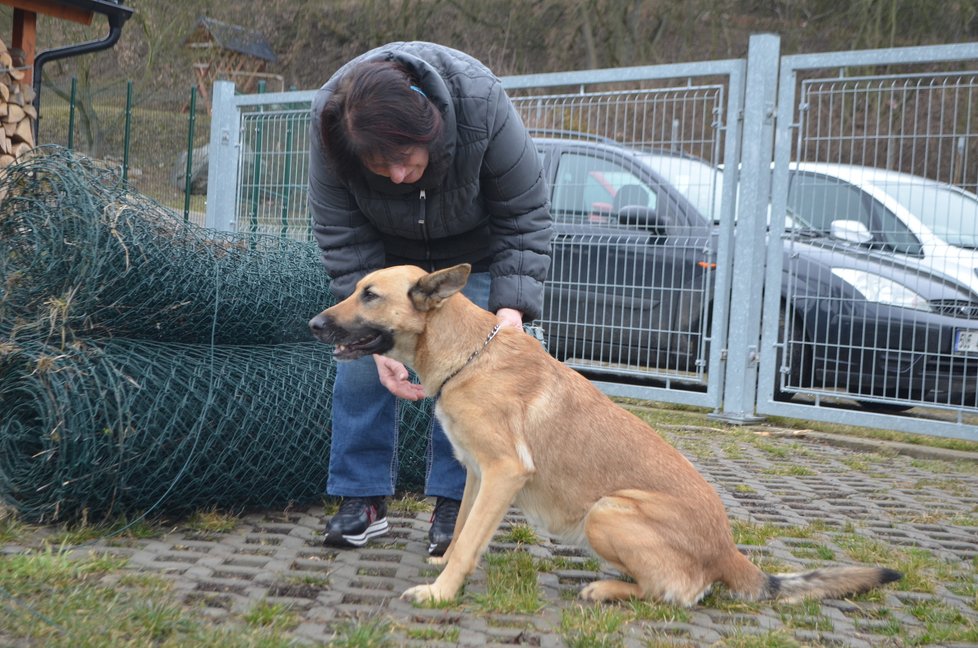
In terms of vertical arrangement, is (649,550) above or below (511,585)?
above

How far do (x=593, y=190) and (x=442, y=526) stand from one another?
14.5 feet

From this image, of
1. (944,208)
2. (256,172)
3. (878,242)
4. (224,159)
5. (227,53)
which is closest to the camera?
(944,208)

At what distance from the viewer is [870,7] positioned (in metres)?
21.4

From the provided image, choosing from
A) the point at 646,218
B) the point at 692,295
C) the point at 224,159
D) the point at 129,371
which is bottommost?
the point at 129,371

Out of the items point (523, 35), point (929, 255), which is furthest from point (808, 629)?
point (523, 35)

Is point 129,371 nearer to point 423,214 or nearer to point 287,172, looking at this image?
point 423,214

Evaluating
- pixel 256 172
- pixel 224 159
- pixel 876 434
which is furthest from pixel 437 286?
pixel 224 159

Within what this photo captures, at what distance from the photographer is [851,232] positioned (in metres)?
7.06

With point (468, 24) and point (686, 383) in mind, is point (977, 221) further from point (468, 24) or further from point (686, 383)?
point (468, 24)

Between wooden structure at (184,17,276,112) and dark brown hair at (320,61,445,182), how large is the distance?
838 inches

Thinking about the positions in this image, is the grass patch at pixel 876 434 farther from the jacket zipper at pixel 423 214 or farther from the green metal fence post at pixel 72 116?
the green metal fence post at pixel 72 116

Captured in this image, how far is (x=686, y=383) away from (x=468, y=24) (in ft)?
65.1

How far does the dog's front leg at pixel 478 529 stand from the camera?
3512mm

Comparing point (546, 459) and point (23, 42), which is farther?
point (23, 42)
